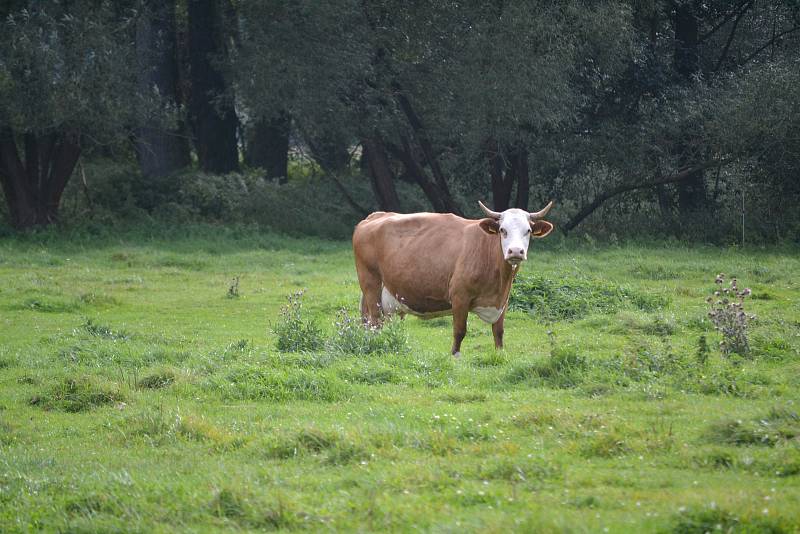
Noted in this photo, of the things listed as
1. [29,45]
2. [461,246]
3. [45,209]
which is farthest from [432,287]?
[45,209]

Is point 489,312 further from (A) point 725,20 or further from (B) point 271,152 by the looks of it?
(B) point 271,152

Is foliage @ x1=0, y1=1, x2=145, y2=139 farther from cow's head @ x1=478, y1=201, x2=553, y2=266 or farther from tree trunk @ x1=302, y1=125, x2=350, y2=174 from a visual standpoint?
cow's head @ x1=478, y1=201, x2=553, y2=266

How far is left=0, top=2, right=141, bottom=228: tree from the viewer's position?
78.4 ft

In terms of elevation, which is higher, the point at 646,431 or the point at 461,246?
the point at 461,246

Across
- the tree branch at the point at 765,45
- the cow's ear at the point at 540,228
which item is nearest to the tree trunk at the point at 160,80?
the tree branch at the point at 765,45

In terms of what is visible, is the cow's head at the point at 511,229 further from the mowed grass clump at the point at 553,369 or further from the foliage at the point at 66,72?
the foliage at the point at 66,72

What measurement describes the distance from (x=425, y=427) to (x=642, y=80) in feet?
65.7

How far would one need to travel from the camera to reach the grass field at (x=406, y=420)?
6711mm

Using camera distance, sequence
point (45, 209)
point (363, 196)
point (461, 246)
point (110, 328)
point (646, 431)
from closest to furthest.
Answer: point (646, 431) → point (461, 246) → point (110, 328) → point (45, 209) → point (363, 196)

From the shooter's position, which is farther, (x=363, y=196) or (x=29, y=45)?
(x=363, y=196)

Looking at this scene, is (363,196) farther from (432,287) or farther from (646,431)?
(646,431)

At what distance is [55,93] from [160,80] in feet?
22.6

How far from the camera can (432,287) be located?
44.2 ft

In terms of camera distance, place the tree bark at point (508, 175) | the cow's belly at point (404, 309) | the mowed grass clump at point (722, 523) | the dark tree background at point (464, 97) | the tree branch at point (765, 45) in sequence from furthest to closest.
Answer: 1. the tree branch at point (765, 45)
2. the tree bark at point (508, 175)
3. the dark tree background at point (464, 97)
4. the cow's belly at point (404, 309)
5. the mowed grass clump at point (722, 523)
